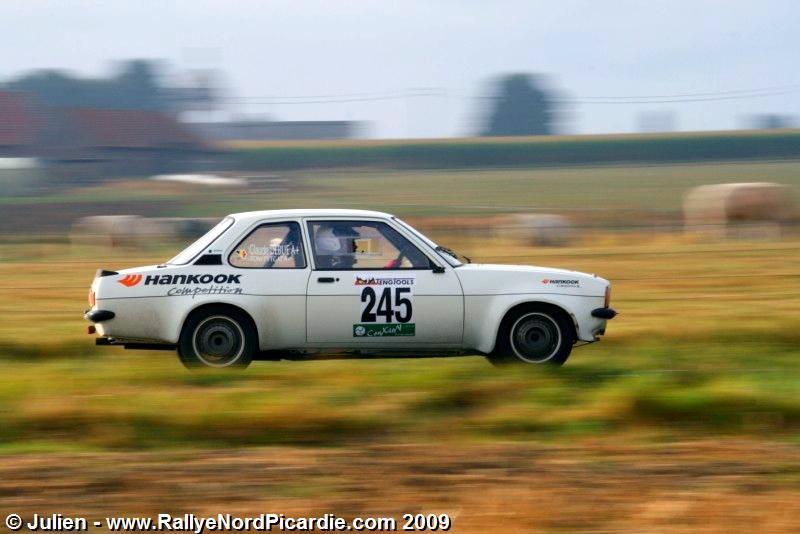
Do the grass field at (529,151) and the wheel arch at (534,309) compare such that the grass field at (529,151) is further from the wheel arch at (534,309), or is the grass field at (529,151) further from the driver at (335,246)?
the wheel arch at (534,309)

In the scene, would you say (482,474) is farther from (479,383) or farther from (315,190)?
(315,190)

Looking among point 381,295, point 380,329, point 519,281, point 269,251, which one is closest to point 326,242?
point 269,251

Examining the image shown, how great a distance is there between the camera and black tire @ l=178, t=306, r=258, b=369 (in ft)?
29.9

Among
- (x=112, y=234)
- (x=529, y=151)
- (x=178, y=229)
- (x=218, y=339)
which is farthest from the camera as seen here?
(x=529, y=151)

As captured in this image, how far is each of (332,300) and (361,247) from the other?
0.52 metres

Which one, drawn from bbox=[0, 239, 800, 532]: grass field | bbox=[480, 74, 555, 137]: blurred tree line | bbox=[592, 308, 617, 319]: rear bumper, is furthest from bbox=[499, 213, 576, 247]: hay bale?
bbox=[480, 74, 555, 137]: blurred tree line

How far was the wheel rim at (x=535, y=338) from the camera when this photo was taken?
9305 mm

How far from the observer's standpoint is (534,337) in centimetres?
935

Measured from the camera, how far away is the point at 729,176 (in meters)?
56.5

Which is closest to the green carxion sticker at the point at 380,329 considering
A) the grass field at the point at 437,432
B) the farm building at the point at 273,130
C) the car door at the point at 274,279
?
the grass field at the point at 437,432

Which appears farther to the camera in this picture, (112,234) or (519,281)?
(112,234)

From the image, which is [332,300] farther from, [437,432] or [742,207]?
[742,207]

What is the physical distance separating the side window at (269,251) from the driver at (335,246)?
0.47ft

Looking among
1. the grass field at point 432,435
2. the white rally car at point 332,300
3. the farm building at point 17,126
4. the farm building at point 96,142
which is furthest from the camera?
the farm building at point 17,126
